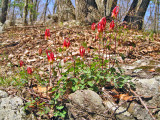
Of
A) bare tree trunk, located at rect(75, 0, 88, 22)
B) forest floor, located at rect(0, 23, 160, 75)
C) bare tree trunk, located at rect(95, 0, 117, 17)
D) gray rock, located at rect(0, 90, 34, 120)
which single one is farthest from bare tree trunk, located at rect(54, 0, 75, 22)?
gray rock, located at rect(0, 90, 34, 120)

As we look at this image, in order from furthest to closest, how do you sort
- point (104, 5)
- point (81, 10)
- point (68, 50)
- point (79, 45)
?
1. point (104, 5)
2. point (81, 10)
3. point (79, 45)
4. point (68, 50)

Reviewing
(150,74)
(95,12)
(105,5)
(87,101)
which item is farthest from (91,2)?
(87,101)

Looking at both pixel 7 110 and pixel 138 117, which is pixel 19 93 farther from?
pixel 138 117

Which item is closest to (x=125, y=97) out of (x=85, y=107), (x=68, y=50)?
(x=85, y=107)

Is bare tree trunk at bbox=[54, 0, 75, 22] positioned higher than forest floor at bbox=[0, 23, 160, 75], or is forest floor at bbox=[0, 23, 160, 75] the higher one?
bare tree trunk at bbox=[54, 0, 75, 22]

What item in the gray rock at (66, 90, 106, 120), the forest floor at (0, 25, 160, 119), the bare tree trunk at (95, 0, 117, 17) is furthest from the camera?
the bare tree trunk at (95, 0, 117, 17)

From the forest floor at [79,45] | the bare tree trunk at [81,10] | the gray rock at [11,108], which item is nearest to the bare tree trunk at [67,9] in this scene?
the bare tree trunk at [81,10]

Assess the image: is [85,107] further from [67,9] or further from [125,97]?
[67,9]

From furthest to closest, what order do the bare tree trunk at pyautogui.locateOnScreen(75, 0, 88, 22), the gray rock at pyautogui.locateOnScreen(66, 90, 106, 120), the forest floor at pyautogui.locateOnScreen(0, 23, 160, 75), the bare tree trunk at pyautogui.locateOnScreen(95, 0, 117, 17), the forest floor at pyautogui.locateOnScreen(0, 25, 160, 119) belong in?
1. the bare tree trunk at pyautogui.locateOnScreen(95, 0, 117, 17)
2. the bare tree trunk at pyautogui.locateOnScreen(75, 0, 88, 22)
3. the forest floor at pyautogui.locateOnScreen(0, 23, 160, 75)
4. the forest floor at pyautogui.locateOnScreen(0, 25, 160, 119)
5. the gray rock at pyautogui.locateOnScreen(66, 90, 106, 120)

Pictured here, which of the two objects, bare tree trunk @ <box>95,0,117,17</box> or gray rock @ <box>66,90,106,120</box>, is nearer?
gray rock @ <box>66,90,106,120</box>

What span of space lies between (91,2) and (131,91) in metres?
5.08

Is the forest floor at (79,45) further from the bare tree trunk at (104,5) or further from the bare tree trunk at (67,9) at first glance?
the bare tree trunk at (104,5)

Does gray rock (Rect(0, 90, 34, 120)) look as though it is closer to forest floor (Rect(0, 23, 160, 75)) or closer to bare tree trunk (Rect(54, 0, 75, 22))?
forest floor (Rect(0, 23, 160, 75))

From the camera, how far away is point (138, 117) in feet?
4.50
